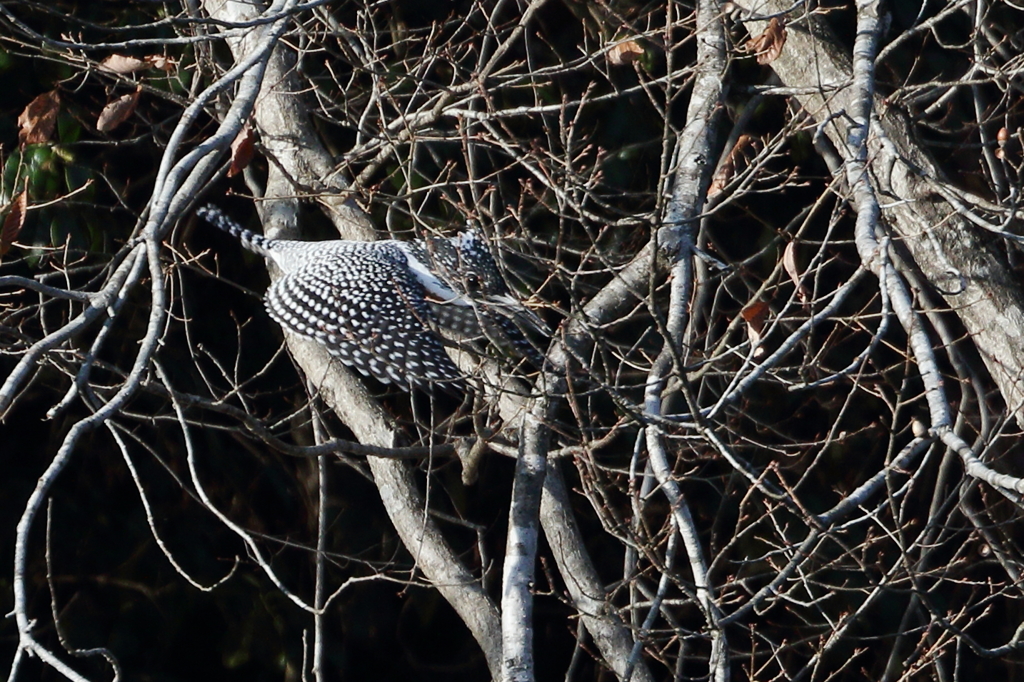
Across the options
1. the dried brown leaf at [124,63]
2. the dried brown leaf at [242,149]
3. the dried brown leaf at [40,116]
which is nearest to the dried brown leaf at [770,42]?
the dried brown leaf at [242,149]

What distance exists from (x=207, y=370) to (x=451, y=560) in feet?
5.03

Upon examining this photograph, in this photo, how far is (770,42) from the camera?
2.75 meters

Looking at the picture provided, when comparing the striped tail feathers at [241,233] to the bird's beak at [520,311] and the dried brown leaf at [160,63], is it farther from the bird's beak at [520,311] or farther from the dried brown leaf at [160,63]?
the bird's beak at [520,311]

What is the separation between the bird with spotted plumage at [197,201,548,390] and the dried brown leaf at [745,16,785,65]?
2.59ft

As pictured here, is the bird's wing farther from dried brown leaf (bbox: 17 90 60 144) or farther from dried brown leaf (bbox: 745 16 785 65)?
dried brown leaf (bbox: 745 16 785 65)

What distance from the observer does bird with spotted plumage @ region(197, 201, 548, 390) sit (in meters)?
2.95

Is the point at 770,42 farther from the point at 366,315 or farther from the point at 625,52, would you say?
the point at 366,315

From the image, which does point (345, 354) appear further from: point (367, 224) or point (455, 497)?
point (455, 497)

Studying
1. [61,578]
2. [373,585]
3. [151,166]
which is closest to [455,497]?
[373,585]

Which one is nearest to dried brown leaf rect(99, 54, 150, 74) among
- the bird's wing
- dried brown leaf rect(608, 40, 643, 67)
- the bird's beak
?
the bird's wing

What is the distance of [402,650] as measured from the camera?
4.27m

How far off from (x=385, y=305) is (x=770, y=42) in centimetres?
115

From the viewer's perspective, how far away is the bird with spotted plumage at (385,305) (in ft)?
9.66

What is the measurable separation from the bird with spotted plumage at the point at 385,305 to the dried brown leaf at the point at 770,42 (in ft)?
2.59
